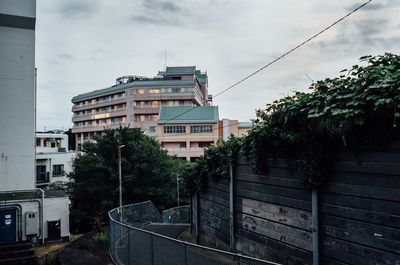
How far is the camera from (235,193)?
9.76 m

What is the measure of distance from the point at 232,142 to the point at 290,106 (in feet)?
11.0

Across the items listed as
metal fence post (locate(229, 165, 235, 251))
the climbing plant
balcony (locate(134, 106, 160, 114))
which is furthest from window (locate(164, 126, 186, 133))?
the climbing plant

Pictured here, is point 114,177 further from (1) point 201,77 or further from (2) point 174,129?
(1) point 201,77

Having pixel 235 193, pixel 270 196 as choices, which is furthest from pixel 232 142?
pixel 270 196

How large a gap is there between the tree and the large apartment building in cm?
4806

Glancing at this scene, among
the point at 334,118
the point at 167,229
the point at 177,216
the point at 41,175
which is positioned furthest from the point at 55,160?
the point at 334,118

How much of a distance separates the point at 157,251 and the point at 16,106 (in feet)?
64.0

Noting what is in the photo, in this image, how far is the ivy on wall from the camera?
5016 millimetres

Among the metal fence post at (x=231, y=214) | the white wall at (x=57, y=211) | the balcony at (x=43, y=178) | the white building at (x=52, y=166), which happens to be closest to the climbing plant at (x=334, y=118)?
the metal fence post at (x=231, y=214)

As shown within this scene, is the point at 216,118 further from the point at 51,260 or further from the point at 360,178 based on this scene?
the point at 360,178

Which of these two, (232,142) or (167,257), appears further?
(232,142)

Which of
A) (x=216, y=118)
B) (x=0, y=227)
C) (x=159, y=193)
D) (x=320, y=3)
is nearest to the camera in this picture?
Result: (x=320, y=3)

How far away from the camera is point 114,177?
28984 millimetres

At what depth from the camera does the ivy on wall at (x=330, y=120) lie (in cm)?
502
